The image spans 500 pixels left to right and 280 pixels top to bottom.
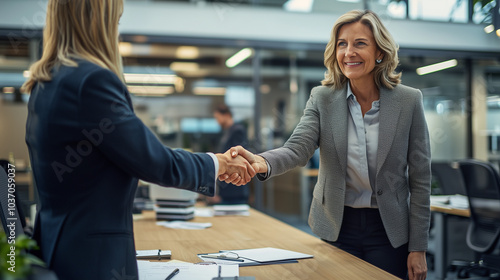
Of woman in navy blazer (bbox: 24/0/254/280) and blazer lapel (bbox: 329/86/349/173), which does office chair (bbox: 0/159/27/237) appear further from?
blazer lapel (bbox: 329/86/349/173)

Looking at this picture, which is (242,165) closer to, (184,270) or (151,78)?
(184,270)

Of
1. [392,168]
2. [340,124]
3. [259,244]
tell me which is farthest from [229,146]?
[392,168]

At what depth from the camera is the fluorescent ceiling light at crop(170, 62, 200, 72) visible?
728 cm

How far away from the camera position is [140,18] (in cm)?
612

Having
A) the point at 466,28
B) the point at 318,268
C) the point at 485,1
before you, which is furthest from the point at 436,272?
the point at 466,28

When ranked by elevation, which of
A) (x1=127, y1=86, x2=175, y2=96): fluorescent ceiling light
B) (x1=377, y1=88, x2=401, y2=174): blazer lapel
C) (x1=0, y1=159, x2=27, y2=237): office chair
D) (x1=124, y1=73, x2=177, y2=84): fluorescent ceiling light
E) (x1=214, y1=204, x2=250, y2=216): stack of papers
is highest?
(x1=124, y1=73, x2=177, y2=84): fluorescent ceiling light

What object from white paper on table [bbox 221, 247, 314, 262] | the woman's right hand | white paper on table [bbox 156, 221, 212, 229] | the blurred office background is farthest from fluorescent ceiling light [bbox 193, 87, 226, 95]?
white paper on table [bbox 221, 247, 314, 262]

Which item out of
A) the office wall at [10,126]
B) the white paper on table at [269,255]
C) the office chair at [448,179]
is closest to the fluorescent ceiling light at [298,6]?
the office chair at [448,179]

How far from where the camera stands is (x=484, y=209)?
3.71 meters

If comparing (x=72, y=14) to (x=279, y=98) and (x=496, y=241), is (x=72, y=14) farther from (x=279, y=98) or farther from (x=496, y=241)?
(x=279, y=98)

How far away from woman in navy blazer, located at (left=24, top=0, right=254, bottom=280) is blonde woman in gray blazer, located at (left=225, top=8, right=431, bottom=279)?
85 cm

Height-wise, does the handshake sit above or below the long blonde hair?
below

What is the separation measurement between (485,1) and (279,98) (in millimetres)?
5074

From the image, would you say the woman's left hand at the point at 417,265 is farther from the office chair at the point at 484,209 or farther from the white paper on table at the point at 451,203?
the white paper on table at the point at 451,203
